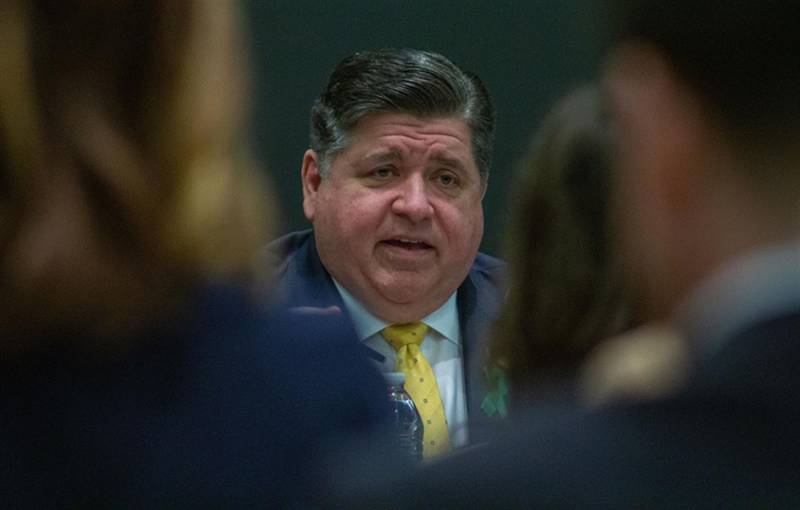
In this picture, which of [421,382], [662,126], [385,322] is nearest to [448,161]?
[385,322]

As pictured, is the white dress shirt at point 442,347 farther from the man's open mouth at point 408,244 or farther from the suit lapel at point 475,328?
the man's open mouth at point 408,244

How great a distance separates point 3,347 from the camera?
3.59 feet

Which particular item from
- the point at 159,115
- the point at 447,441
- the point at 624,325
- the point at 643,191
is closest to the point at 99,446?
the point at 159,115

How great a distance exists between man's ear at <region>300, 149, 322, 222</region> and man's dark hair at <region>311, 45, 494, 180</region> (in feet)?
0.08

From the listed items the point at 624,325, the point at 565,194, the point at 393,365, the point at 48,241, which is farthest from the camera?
the point at 393,365

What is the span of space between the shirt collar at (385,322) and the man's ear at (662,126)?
2.19 m

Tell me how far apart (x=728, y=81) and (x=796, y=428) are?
21cm

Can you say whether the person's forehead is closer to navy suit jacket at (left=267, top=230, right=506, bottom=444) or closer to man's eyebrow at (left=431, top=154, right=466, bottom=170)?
man's eyebrow at (left=431, top=154, right=466, bottom=170)

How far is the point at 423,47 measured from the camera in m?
4.27

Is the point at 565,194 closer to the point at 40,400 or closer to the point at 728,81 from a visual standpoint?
the point at 40,400

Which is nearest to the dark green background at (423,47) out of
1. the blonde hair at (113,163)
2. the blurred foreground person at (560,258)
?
the blurred foreground person at (560,258)

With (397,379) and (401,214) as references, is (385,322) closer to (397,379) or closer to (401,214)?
(401,214)

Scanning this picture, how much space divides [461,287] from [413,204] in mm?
227

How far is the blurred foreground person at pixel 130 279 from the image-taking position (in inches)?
42.4
